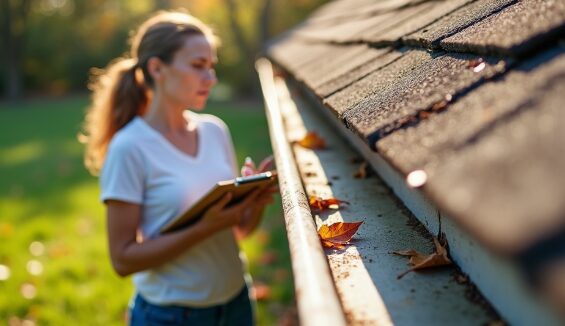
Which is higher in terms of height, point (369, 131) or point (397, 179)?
point (369, 131)

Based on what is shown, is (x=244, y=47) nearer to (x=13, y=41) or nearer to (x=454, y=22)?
(x=13, y=41)

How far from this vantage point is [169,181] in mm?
2785

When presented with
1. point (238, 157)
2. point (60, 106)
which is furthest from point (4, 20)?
point (238, 157)

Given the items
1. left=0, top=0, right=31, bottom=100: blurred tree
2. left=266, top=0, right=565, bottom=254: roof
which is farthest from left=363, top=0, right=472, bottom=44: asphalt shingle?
left=0, top=0, right=31, bottom=100: blurred tree

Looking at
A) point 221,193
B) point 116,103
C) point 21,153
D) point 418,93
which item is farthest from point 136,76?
point 21,153

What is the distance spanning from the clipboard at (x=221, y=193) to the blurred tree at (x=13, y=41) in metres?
26.9

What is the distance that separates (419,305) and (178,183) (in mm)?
1905

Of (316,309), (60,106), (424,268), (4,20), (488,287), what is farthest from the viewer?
(4,20)

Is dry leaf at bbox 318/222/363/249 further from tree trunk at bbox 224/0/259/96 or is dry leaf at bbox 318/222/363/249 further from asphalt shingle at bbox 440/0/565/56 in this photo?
tree trunk at bbox 224/0/259/96

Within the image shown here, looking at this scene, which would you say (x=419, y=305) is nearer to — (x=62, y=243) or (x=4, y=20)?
(x=62, y=243)

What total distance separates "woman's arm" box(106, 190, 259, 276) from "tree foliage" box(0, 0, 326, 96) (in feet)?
78.4

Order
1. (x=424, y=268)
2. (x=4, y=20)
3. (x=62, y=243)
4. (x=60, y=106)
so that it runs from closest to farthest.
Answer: (x=424, y=268) → (x=62, y=243) → (x=60, y=106) → (x=4, y=20)

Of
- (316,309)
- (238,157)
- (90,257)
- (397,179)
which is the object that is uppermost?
(316,309)

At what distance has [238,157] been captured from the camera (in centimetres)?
1148
